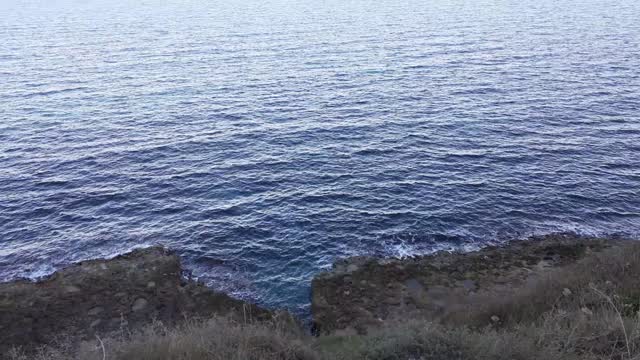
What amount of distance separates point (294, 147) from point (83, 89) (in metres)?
27.2

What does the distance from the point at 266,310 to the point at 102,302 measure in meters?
8.11

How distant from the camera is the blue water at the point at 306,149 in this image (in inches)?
1232

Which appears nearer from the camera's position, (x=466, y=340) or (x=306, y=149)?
(x=466, y=340)

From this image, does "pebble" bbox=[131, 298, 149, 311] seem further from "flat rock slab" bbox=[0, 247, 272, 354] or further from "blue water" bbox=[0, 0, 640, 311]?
"blue water" bbox=[0, 0, 640, 311]

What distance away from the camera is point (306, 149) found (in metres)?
41.5

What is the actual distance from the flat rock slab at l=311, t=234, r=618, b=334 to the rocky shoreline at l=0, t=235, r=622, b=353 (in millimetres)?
50

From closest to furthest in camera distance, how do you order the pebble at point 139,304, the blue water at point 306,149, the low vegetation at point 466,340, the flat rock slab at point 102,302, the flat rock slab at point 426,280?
1. the low vegetation at point 466,340
2. the flat rock slab at point 102,302
3. the flat rock slab at point 426,280
4. the pebble at point 139,304
5. the blue water at point 306,149

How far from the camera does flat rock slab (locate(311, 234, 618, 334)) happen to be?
2525 centimetres

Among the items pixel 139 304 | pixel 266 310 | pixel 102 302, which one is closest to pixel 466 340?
pixel 266 310

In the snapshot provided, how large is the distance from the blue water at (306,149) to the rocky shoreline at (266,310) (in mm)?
1332

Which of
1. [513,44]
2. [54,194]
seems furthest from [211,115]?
[513,44]

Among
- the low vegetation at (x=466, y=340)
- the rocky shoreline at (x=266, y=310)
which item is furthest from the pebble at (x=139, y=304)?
the low vegetation at (x=466, y=340)

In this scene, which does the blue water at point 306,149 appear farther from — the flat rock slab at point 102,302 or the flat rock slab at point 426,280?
the flat rock slab at point 102,302

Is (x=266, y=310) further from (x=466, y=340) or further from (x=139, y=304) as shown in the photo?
(x=466, y=340)
